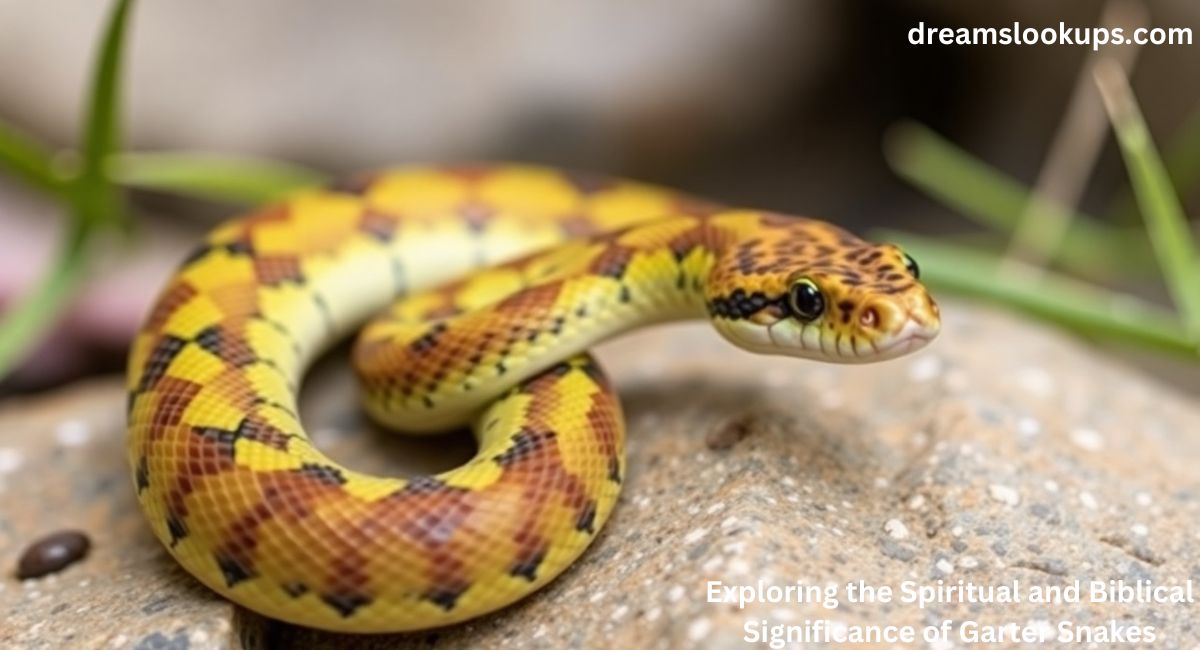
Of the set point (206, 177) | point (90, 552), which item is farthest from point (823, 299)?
point (206, 177)

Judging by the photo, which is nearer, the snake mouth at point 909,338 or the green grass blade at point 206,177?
the snake mouth at point 909,338

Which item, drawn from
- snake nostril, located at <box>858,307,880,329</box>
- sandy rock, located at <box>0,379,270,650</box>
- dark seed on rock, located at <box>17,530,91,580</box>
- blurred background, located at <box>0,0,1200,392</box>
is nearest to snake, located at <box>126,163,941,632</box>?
snake nostril, located at <box>858,307,880,329</box>

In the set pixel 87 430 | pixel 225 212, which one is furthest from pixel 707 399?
pixel 225 212

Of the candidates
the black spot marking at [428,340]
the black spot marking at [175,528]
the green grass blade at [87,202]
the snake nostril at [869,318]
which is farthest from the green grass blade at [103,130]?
the snake nostril at [869,318]

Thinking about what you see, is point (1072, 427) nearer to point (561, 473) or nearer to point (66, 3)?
point (561, 473)

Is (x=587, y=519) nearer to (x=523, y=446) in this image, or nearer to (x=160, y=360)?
(x=523, y=446)

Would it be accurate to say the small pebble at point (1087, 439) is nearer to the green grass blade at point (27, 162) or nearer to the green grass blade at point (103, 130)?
the green grass blade at point (103, 130)
